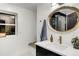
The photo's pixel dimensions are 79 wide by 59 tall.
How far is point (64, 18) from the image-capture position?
136 cm

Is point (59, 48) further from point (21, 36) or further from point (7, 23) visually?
point (7, 23)

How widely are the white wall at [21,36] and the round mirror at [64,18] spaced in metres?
0.30

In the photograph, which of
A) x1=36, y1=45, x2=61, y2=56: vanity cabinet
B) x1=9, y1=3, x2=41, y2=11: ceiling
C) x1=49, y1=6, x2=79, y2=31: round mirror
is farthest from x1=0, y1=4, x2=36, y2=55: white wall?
x1=49, y1=6, x2=79, y2=31: round mirror

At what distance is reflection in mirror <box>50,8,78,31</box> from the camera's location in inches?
52.8

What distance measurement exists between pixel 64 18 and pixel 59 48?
0.44 meters

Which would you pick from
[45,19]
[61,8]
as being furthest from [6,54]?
[61,8]

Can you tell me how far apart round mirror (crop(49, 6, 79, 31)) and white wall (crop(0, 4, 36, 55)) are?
305mm

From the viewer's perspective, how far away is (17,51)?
Answer: 1.41 m

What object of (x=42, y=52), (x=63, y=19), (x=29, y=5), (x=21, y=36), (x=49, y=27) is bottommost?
(x=42, y=52)

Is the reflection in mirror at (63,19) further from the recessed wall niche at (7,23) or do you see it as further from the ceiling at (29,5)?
the recessed wall niche at (7,23)

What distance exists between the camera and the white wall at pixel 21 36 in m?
1.38

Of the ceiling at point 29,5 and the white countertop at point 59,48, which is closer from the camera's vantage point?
the white countertop at point 59,48

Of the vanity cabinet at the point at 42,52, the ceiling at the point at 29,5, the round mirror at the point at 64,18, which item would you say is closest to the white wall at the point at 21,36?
the ceiling at the point at 29,5

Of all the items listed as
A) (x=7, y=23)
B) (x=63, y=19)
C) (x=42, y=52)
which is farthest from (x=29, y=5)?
(x=42, y=52)
